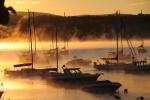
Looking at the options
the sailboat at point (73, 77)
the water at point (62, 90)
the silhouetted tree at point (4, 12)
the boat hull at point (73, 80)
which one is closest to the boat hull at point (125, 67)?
the water at point (62, 90)

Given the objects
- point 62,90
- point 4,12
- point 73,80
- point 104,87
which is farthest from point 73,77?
point 4,12

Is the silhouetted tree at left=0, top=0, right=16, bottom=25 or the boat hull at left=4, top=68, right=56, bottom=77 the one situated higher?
the silhouetted tree at left=0, top=0, right=16, bottom=25

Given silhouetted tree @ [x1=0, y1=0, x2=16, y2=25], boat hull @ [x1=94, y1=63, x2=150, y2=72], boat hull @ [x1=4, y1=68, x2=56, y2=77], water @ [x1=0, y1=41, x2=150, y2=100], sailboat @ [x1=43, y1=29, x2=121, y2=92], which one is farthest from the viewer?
boat hull @ [x1=94, y1=63, x2=150, y2=72]

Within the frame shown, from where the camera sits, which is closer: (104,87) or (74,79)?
(104,87)

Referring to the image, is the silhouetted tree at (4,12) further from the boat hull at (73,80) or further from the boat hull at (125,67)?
the boat hull at (125,67)

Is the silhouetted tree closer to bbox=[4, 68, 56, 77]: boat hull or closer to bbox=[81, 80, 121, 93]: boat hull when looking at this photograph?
bbox=[81, 80, 121, 93]: boat hull

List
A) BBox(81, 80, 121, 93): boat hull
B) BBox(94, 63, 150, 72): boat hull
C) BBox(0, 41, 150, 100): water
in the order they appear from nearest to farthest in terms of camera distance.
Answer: BBox(0, 41, 150, 100): water → BBox(81, 80, 121, 93): boat hull → BBox(94, 63, 150, 72): boat hull

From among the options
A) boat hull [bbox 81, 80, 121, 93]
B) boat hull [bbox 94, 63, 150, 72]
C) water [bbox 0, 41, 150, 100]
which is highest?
boat hull [bbox 94, 63, 150, 72]

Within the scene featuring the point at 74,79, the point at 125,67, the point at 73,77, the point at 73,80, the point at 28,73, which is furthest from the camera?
the point at 125,67

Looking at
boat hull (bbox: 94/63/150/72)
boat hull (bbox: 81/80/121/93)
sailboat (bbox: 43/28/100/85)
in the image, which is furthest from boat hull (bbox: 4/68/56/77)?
boat hull (bbox: 81/80/121/93)

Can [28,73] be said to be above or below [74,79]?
below

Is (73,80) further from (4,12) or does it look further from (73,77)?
(4,12)

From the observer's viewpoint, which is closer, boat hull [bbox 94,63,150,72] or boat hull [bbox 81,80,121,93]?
boat hull [bbox 81,80,121,93]

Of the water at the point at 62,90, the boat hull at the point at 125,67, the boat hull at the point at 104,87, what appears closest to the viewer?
the water at the point at 62,90
